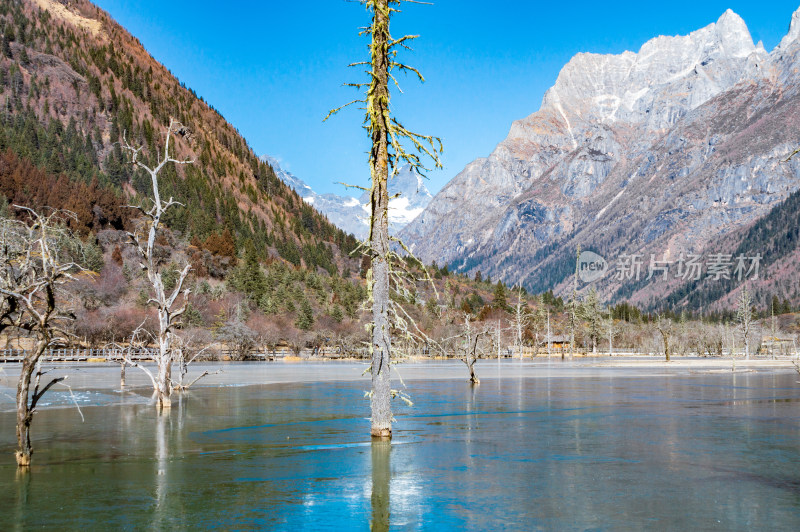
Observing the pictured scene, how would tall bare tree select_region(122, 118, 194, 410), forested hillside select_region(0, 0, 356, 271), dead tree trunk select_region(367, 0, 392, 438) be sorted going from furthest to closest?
forested hillside select_region(0, 0, 356, 271) < tall bare tree select_region(122, 118, 194, 410) < dead tree trunk select_region(367, 0, 392, 438)

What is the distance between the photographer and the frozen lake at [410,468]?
1330cm

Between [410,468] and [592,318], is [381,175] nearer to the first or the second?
[410,468]

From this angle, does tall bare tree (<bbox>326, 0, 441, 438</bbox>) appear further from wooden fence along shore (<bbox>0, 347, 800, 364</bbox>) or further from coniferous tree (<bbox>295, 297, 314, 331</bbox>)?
coniferous tree (<bbox>295, 297, 314, 331</bbox>)

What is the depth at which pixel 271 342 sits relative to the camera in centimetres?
10969

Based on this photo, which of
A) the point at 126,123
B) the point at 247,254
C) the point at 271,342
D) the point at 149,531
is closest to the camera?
the point at 149,531

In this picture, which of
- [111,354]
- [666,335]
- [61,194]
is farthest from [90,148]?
[666,335]

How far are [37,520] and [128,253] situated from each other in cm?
12987

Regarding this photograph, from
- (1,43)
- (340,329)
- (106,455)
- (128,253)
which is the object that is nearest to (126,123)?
(1,43)

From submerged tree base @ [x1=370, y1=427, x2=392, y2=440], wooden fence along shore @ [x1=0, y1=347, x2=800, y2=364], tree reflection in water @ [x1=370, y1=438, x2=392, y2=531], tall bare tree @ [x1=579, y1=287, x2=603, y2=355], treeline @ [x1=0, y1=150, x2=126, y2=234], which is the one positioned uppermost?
treeline @ [x1=0, y1=150, x2=126, y2=234]

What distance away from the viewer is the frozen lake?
43.6 ft

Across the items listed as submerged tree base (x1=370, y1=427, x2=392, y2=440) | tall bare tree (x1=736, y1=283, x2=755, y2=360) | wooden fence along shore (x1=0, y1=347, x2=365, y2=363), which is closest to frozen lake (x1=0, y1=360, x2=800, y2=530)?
submerged tree base (x1=370, y1=427, x2=392, y2=440)

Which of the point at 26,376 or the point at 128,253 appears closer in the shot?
the point at 26,376

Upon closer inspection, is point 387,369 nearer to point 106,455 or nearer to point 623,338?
point 106,455

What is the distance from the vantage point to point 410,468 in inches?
711
